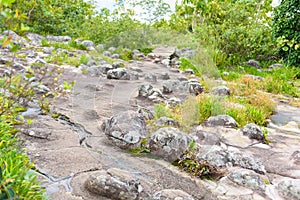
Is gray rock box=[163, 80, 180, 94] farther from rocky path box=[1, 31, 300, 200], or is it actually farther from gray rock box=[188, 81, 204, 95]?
gray rock box=[188, 81, 204, 95]

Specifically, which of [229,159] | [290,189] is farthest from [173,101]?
[290,189]

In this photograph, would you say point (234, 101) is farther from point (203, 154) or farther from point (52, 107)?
point (52, 107)

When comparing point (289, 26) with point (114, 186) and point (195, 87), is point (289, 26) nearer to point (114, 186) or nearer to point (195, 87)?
point (195, 87)

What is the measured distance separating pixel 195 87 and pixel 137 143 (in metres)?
2.32

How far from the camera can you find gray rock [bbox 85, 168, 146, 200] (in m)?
2.26

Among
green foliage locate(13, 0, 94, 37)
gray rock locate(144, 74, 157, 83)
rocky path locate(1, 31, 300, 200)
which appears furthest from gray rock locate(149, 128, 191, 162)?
green foliage locate(13, 0, 94, 37)

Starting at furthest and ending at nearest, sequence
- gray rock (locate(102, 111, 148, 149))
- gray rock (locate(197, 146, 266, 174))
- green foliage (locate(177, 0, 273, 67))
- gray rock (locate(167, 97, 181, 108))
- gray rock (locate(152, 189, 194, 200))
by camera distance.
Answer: green foliage (locate(177, 0, 273, 67)) → gray rock (locate(167, 97, 181, 108)) → gray rock (locate(102, 111, 148, 149)) → gray rock (locate(197, 146, 266, 174)) → gray rock (locate(152, 189, 194, 200))

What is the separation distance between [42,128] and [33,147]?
43 centimetres

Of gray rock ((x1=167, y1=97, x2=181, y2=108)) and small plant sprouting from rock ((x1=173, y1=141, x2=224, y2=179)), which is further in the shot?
gray rock ((x1=167, y1=97, x2=181, y2=108))

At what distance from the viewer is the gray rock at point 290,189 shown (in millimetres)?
2617

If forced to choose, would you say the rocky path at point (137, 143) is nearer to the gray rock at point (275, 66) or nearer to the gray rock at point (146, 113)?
the gray rock at point (146, 113)

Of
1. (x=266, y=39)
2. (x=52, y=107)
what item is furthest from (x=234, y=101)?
(x=266, y=39)

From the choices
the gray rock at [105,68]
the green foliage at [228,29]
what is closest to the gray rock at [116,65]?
the gray rock at [105,68]

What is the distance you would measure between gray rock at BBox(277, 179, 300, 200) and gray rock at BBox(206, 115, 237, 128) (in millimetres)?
1553
